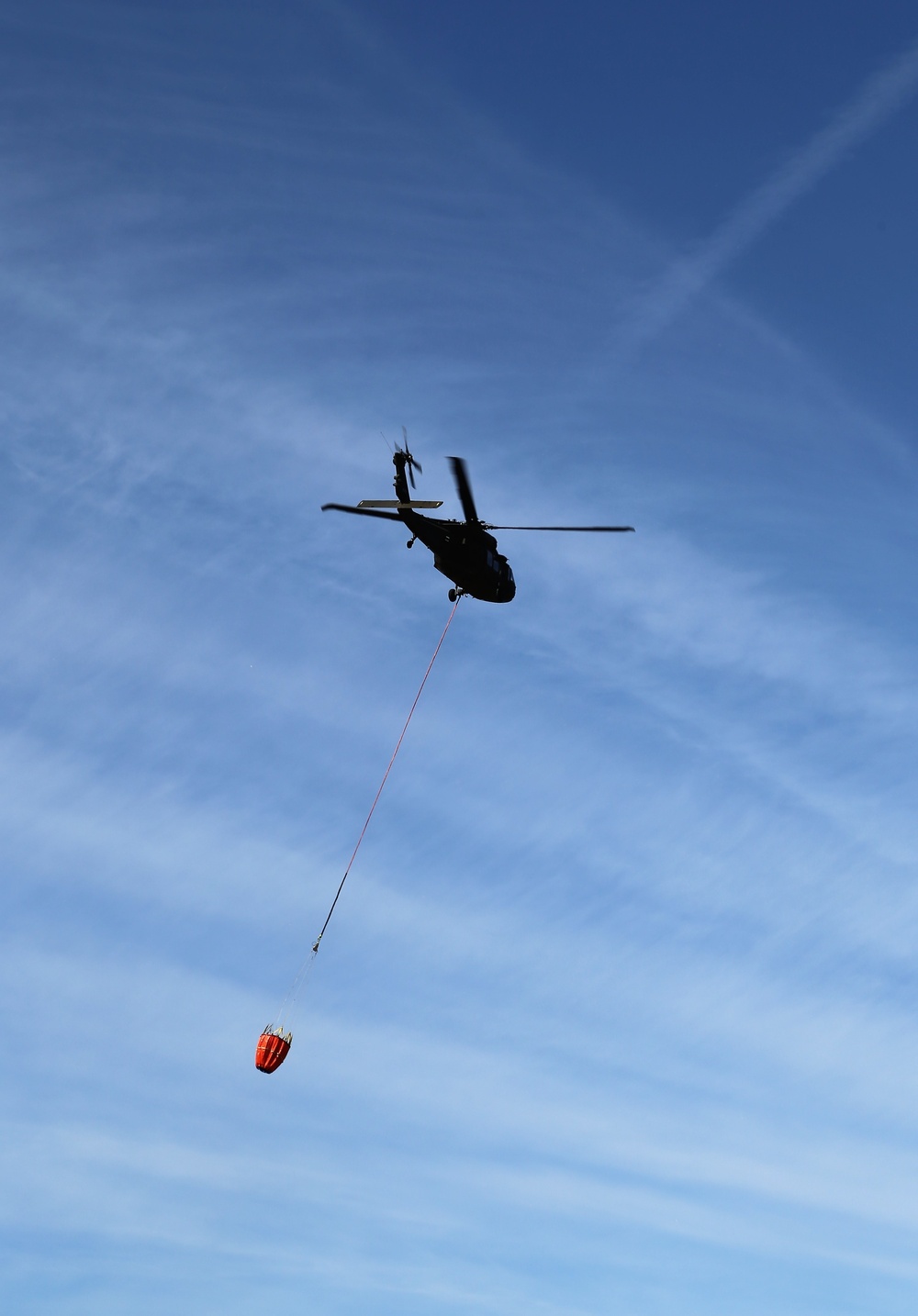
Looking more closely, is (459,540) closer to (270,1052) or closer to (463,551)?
(463,551)

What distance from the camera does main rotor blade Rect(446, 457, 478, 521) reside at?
155ft

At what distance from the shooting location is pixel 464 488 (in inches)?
1961

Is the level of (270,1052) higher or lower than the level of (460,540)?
lower

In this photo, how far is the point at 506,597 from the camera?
190 ft

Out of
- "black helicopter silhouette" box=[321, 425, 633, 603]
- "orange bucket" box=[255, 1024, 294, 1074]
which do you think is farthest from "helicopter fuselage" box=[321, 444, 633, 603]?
"orange bucket" box=[255, 1024, 294, 1074]

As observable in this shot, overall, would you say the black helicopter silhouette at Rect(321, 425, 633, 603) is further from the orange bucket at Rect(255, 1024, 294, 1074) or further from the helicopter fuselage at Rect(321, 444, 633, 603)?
the orange bucket at Rect(255, 1024, 294, 1074)

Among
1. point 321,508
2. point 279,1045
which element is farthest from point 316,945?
point 321,508

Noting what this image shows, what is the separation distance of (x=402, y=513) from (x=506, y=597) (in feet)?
27.2

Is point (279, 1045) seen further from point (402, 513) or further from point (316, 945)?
point (402, 513)

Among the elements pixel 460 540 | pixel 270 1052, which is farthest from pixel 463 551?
pixel 270 1052

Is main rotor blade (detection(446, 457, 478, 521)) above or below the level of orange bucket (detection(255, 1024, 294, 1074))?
above

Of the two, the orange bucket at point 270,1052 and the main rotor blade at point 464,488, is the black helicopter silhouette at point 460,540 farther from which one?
the orange bucket at point 270,1052

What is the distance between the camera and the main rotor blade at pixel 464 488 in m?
47.3

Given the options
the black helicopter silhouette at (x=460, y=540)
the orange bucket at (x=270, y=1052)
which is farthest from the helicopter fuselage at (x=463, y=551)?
the orange bucket at (x=270, y=1052)
